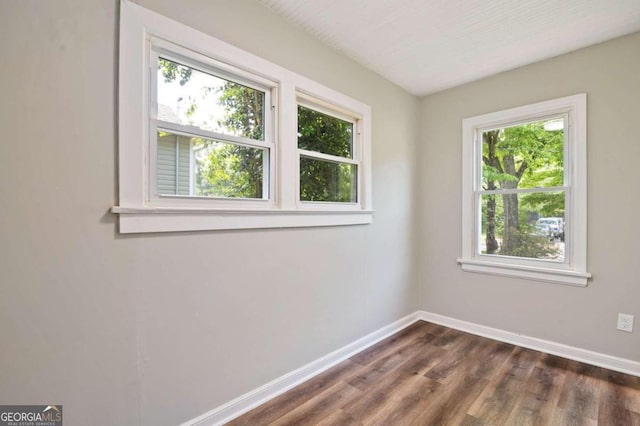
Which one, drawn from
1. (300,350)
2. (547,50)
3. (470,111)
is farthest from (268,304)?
(547,50)

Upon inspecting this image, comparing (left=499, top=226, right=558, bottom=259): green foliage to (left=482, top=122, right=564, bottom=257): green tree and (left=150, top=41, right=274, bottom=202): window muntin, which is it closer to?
(left=482, top=122, right=564, bottom=257): green tree

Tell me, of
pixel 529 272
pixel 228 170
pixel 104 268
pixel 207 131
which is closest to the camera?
pixel 104 268

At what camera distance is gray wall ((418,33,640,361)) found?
2248 mm

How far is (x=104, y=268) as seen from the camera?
1.33 metres

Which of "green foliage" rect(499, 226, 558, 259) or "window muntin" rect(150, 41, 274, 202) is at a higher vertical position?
"window muntin" rect(150, 41, 274, 202)

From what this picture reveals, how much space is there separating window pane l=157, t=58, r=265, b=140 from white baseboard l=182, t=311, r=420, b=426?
1657 millimetres

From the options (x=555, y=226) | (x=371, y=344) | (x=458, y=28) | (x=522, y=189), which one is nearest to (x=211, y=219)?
(x=371, y=344)

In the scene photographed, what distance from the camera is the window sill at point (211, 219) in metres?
1.40

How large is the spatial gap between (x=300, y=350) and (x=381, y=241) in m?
1.31

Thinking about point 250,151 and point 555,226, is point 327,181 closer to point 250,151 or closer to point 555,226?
point 250,151

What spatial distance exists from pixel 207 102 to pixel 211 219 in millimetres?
701

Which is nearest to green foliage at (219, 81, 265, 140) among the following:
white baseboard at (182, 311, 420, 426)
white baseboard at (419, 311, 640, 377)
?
white baseboard at (182, 311, 420, 426)

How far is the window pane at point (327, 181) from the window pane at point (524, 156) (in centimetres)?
148

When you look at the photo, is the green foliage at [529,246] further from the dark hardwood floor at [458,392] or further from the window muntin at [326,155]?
the window muntin at [326,155]
